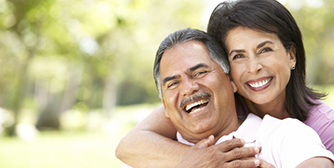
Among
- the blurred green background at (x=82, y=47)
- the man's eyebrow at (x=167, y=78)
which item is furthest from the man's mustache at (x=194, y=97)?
the blurred green background at (x=82, y=47)

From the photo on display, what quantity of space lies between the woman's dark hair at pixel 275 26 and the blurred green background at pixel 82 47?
3.15 feet

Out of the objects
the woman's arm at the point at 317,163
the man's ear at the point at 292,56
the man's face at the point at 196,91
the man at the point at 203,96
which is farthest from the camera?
the man's ear at the point at 292,56

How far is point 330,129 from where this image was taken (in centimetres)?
252

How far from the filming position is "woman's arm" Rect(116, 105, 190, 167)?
2.45m

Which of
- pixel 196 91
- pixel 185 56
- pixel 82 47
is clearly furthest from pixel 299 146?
pixel 82 47

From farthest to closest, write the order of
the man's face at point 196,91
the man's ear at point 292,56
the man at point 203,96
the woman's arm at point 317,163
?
the man's ear at point 292,56 < the man's face at point 196,91 < the man at point 203,96 < the woman's arm at point 317,163

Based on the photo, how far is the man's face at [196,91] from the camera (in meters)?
2.49

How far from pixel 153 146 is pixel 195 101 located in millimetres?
480

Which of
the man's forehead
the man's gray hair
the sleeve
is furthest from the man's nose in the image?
the sleeve

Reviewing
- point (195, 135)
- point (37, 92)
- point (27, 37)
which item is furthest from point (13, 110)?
point (37, 92)

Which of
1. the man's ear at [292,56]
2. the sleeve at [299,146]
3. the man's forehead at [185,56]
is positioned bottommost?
the sleeve at [299,146]

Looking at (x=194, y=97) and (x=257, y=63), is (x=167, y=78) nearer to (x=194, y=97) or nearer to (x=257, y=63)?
(x=194, y=97)

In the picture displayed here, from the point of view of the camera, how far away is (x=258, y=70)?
255cm

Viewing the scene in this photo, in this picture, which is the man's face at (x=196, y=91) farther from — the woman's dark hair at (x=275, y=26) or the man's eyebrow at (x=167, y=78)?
the woman's dark hair at (x=275, y=26)
